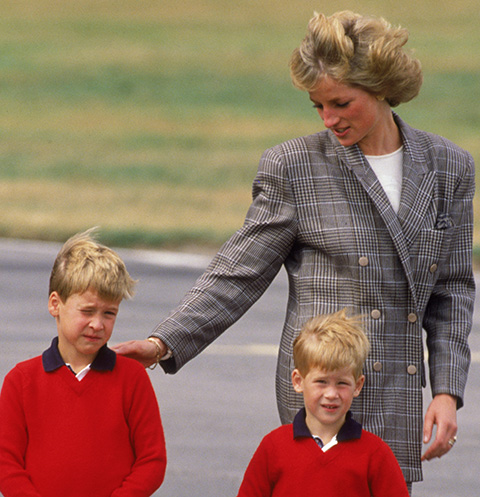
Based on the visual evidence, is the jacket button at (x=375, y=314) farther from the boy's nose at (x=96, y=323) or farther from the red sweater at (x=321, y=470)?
the boy's nose at (x=96, y=323)

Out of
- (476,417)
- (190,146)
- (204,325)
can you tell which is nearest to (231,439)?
(476,417)

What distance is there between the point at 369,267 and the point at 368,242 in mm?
77

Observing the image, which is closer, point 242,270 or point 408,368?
point 408,368

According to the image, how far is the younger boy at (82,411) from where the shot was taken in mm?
3547

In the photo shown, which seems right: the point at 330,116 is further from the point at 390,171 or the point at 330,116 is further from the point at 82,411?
the point at 82,411

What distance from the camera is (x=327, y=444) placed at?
3.57m

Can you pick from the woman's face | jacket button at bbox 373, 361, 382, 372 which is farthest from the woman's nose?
jacket button at bbox 373, 361, 382, 372

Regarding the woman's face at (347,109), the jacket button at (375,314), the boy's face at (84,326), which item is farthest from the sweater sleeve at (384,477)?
the woman's face at (347,109)

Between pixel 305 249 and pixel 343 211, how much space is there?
0.55 feet

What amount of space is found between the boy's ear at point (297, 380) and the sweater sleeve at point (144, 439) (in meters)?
0.41

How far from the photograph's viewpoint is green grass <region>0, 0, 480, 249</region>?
53.5 feet

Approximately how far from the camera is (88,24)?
104 feet

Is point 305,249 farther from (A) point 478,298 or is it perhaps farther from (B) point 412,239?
(A) point 478,298

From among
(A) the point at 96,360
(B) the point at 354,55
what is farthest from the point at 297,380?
(B) the point at 354,55
